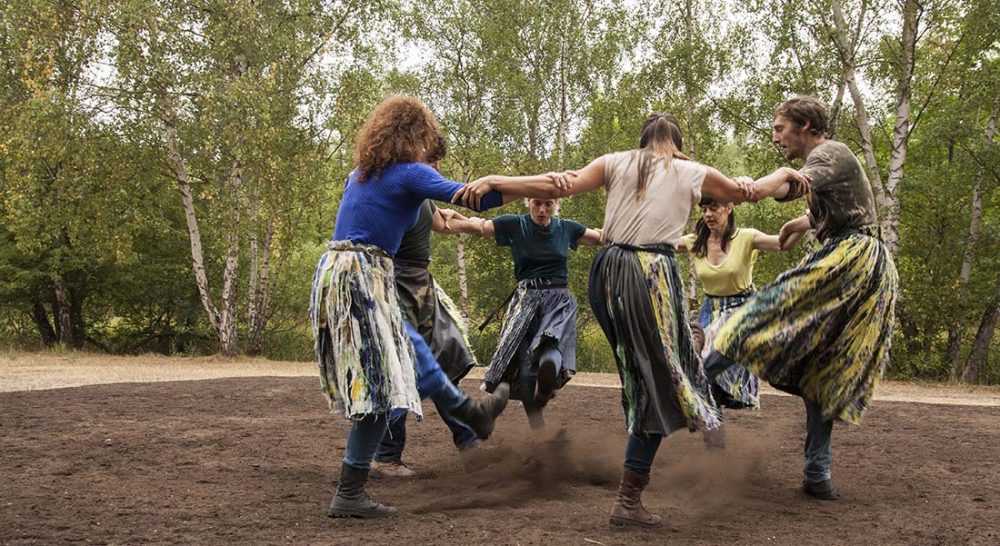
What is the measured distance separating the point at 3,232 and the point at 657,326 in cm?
1976

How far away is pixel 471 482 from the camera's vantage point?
4.52 m

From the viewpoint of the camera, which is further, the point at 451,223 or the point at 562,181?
the point at 451,223

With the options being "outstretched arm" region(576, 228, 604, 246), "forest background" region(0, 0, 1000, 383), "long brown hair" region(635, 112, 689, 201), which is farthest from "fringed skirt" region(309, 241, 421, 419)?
"forest background" region(0, 0, 1000, 383)

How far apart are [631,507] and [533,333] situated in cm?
216

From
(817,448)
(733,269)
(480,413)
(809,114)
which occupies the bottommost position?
(817,448)

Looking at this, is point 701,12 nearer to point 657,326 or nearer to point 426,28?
point 426,28

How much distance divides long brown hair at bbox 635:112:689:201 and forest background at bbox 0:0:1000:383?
40.7 feet

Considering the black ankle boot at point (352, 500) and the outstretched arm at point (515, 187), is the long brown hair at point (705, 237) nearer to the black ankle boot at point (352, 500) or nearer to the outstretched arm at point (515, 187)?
the outstretched arm at point (515, 187)

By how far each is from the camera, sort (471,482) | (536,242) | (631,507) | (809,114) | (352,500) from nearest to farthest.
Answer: (631,507) < (352,500) < (809,114) < (471,482) < (536,242)

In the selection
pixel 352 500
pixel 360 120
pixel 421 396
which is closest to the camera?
pixel 352 500

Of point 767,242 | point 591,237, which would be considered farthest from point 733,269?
point 591,237

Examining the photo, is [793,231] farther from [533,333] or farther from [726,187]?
[533,333]

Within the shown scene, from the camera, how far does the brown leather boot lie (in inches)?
143

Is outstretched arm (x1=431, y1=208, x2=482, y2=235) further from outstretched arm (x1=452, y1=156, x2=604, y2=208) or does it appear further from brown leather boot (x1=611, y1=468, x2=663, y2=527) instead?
brown leather boot (x1=611, y1=468, x2=663, y2=527)
